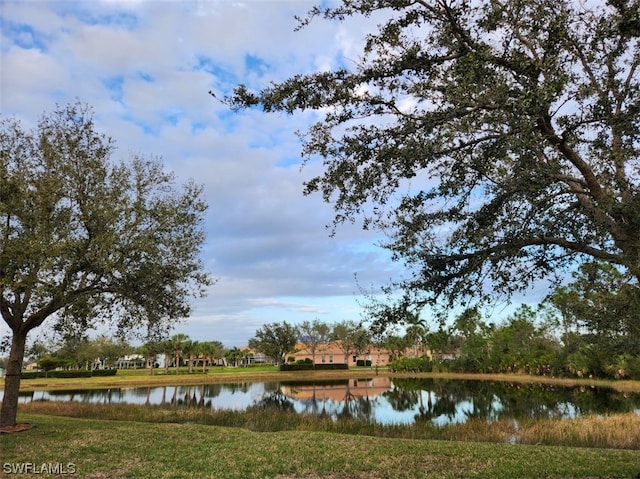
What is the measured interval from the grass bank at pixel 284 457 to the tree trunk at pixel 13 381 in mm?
1078

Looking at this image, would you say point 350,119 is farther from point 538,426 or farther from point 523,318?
point 523,318

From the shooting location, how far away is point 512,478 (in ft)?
25.0

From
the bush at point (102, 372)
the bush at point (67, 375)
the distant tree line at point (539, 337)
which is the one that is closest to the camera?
the distant tree line at point (539, 337)

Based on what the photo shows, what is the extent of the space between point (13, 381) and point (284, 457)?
8662mm

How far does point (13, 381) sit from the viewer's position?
12.8m

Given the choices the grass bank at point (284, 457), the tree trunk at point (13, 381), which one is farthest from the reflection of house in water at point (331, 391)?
the tree trunk at point (13, 381)

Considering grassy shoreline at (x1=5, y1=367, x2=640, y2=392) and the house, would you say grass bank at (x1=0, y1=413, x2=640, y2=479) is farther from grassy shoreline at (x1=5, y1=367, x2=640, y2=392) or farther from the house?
the house

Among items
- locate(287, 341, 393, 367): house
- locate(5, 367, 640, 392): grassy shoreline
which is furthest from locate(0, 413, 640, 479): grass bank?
locate(287, 341, 393, 367): house

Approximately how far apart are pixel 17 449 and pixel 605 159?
40.7 feet

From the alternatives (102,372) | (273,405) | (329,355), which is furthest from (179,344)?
(273,405)

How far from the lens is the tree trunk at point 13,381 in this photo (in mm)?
12500

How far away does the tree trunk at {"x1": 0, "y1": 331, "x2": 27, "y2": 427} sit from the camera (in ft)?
41.0

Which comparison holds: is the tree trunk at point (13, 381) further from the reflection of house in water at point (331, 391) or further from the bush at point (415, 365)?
the bush at point (415, 365)

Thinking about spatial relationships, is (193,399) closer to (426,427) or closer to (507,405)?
(507,405)
